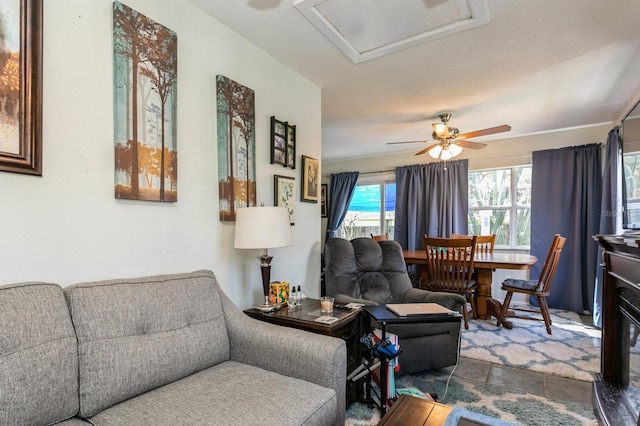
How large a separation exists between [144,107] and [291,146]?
Result: 3.71ft

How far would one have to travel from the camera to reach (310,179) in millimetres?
2705

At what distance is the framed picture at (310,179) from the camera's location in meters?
2.64

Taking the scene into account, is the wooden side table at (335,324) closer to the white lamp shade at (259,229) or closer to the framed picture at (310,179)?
the white lamp shade at (259,229)

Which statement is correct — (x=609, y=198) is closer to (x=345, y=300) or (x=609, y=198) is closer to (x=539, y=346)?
(x=539, y=346)

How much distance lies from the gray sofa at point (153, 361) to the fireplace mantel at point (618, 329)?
1.42 metres

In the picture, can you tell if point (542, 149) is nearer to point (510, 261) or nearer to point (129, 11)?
point (510, 261)

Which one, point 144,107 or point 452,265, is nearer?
point 144,107

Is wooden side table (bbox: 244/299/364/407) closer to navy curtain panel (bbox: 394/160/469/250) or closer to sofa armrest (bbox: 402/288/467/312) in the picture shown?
sofa armrest (bbox: 402/288/467/312)

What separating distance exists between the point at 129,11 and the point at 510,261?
358 centimetres

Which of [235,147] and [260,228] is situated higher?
[235,147]

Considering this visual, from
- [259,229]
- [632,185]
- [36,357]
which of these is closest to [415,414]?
[259,229]

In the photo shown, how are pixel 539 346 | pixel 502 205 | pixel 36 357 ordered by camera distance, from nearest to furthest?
pixel 36 357
pixel 539 346
pixel 502 205

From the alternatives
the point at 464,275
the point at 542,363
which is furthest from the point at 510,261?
the point at 542,363

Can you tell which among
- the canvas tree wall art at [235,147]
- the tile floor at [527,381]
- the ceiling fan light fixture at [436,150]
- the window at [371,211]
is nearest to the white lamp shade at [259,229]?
the canvas tree wall art at [235,147]
